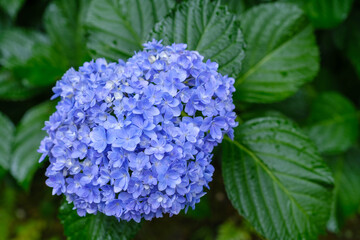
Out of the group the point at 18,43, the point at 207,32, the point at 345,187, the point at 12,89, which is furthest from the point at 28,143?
the point at 345,187

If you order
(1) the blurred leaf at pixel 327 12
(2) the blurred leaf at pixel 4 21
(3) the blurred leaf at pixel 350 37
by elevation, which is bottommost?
(2) the blurred leaf at pixel 4 21

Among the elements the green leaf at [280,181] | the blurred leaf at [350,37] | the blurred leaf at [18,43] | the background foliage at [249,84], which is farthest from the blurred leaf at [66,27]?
the blurred leaf at [350,37]

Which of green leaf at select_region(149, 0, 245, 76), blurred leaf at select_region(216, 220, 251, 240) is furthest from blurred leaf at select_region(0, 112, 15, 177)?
blurred leaf at select_region(216, 220, 251, 240)

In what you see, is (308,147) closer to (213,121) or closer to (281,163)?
(281,163)

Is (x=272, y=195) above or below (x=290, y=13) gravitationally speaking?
below

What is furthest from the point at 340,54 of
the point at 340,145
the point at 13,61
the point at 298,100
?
the point at 13,61

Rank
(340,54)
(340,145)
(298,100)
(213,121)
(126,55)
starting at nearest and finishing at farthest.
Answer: (213,121)
(126,55)
(340,145)
(298,100)
(340,54)

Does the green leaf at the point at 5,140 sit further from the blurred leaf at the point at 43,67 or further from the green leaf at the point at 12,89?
the blurred leaf at the point at 43,67

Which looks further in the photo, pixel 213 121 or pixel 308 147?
pixel 308 147
